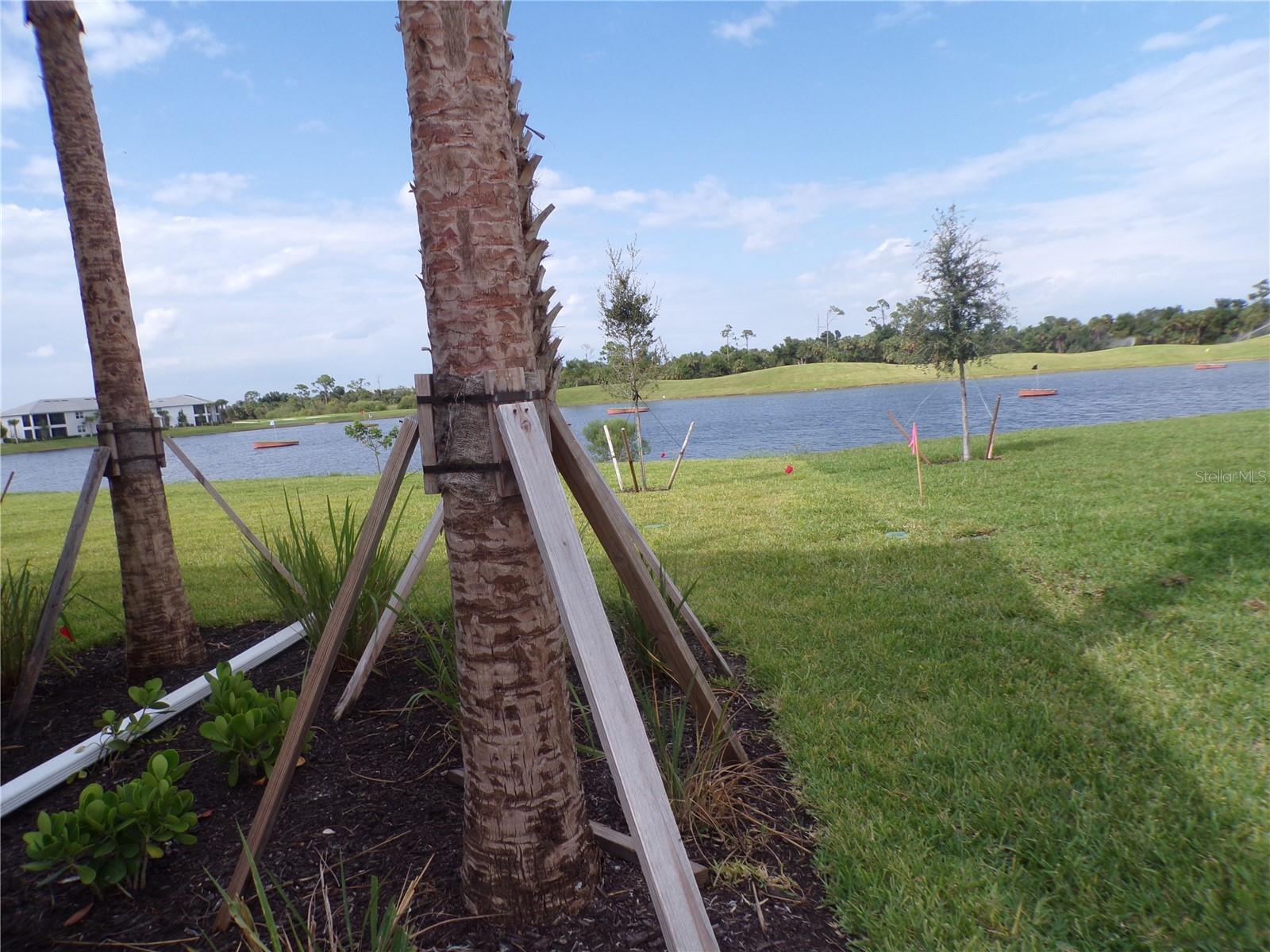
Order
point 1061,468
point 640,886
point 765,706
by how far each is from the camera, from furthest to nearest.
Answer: point 1061,468
point 765,706
point 640,886

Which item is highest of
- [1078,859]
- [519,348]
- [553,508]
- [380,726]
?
[519,348]

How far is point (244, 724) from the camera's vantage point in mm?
2729

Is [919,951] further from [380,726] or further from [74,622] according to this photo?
[74,622]

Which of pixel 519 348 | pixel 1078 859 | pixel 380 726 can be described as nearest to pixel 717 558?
pixel 380 726

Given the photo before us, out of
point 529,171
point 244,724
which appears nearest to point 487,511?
point 244,724

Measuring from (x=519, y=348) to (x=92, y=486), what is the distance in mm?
2972

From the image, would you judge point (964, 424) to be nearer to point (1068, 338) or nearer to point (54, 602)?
point (54, 602)

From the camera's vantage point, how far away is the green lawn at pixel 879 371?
193ft

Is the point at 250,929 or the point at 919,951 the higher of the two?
the point at 250,929

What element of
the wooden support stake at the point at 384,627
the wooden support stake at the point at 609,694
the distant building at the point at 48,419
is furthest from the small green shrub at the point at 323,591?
the distant building at the point at 48,419

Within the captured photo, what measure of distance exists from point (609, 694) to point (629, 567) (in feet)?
3.02

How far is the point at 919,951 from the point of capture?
2006 mm

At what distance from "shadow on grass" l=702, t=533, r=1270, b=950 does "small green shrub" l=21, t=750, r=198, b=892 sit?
2.18 meters

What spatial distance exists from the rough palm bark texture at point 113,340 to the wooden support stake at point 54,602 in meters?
0.13
